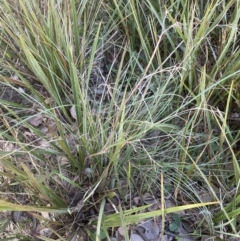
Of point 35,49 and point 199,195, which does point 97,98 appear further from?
point 199,195

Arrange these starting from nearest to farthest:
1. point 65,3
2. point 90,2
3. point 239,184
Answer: point 239,184
point 65,3
point 90,2

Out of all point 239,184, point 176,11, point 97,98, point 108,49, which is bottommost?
point 239,184

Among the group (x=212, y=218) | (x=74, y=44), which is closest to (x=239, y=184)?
(x=212, y=218)

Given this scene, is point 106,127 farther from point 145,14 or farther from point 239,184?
point 145,14

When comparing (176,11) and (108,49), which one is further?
(108,49)

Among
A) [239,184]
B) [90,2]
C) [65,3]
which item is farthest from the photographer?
[90,2]

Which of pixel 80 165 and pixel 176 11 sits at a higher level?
pixel 176 11

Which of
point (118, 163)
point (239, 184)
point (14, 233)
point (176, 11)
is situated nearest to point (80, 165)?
point (118, 163)
